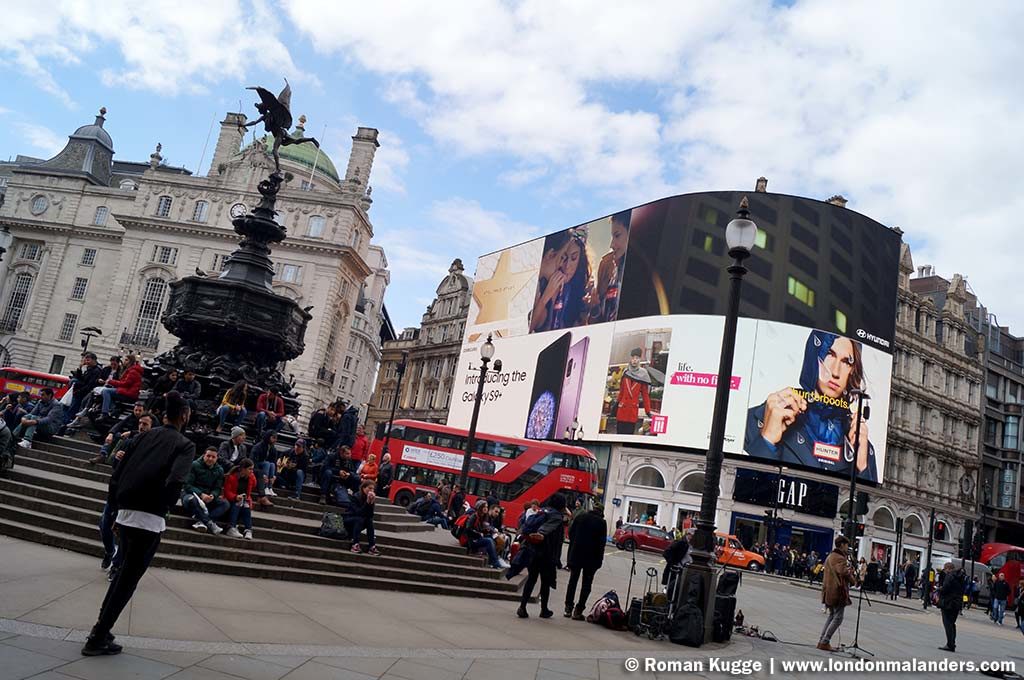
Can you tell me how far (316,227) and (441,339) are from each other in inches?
678

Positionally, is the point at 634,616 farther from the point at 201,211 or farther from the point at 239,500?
the point at 201,211

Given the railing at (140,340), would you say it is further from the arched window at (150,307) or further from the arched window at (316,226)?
the arched window at (316,226)

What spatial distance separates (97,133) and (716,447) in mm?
72883

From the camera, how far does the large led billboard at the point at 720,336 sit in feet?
137

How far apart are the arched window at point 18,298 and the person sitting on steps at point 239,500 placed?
61.4m

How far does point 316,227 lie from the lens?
53.5 m

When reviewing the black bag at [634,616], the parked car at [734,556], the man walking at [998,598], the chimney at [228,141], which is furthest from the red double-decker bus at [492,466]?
the chimney at [228,141]

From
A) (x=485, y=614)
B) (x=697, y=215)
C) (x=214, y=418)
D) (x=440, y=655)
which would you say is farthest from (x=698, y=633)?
(x=697, y=215)

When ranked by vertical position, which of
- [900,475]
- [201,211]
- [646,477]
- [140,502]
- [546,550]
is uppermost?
[201,211]

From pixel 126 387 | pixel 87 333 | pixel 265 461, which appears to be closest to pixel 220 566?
pixel 265 461

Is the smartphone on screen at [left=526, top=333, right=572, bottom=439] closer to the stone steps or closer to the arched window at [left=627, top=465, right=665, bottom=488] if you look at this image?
the arched window at [left=627, top=465, right=665, bottom=488]

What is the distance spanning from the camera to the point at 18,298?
59.8m

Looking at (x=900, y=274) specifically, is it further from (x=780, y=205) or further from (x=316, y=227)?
(x=316, y=227)

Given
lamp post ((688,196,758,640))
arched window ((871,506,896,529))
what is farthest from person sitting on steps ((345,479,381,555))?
arched window ((871,506,896,529))
